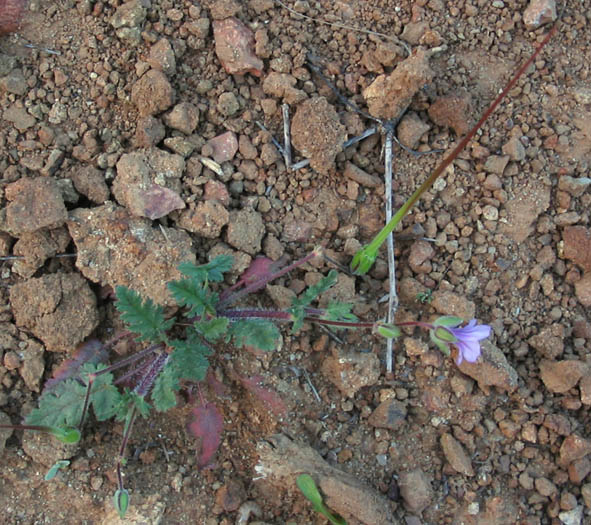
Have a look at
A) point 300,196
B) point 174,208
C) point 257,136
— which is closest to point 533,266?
point 300,196

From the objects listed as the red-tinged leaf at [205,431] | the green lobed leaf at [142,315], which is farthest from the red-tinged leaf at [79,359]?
the red-tinged leaf at [205,431]

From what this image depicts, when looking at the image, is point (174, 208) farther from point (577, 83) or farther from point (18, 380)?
point (577, 83)

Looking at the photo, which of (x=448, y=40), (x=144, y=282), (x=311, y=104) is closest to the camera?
(x=144, y=282)

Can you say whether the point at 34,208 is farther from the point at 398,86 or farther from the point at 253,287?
the point at 398,86

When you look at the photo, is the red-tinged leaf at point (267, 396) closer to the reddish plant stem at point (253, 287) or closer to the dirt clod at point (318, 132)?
the reddish plant stem at point (253, 287)

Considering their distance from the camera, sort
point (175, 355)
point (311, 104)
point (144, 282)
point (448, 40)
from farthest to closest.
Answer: point (448, 40), point (311, 104), point (144, 282), point (175, 355)

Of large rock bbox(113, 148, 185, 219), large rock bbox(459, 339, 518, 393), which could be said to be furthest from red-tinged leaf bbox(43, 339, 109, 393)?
large rock bbox(459, 339, 518, 393)

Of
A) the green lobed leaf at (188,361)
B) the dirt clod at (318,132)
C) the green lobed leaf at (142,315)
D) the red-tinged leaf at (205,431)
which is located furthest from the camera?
the dirt clod at (318,132)
